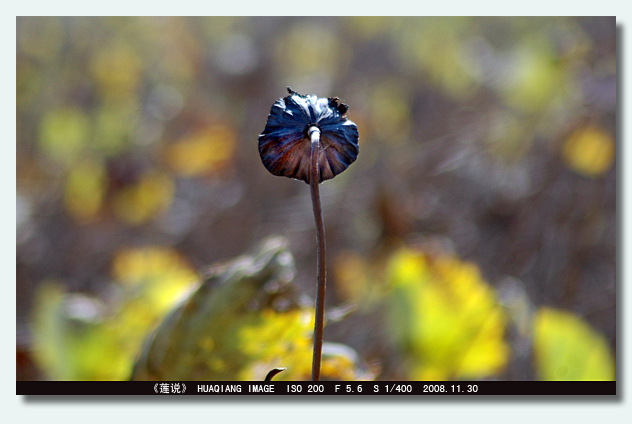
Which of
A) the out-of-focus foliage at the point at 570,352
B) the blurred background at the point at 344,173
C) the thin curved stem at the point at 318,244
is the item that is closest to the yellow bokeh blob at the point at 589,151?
the blurred background at the point at 344,173

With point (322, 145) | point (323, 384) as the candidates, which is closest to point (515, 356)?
point (323, 384)

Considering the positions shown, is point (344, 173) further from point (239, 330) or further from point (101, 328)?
point (239, 330)

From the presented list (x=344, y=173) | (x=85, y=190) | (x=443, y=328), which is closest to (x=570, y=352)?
(x=443, y=328)

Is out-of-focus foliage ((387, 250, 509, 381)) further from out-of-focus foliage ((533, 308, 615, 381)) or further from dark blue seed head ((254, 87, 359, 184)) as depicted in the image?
dark blue seed head ((254, 87, 359, 184))

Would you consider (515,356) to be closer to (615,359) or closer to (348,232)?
(615,359)
